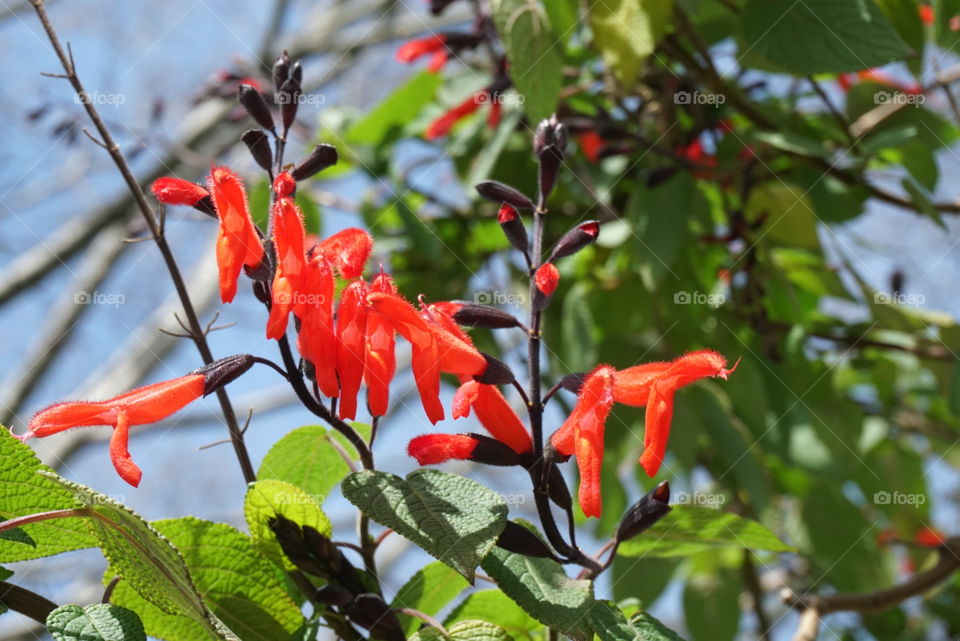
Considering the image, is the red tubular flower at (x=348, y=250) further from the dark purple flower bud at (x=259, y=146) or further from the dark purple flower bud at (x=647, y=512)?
the dark purple flower bud at (x=647, y=512)

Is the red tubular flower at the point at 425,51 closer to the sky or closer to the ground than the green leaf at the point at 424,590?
closer to the sky

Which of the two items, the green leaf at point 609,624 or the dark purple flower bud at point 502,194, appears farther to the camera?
the dark purple flower bud at point 502,194

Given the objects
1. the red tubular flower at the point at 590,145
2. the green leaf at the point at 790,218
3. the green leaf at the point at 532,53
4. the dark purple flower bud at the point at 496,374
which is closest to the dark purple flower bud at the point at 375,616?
the dark purple flower bud at the point at 496,374

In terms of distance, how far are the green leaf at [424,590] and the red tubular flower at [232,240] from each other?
1.07 feet

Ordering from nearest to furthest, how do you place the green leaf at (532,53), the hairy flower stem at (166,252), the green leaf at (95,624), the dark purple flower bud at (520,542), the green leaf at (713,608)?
the green leaf at (95,624) → the dark purple flower bud at (520,542) → the hairy flower stem at (166,252) → the green leaf at (532,53) → the green leaf at (713,608)

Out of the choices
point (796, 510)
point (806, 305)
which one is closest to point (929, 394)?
point (796, 510)

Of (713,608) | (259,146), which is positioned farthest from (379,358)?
(713,608)

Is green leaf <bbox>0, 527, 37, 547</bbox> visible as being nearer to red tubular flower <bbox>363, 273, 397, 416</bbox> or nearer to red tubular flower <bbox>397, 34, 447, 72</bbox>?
red tubular flower <bbox>363, 273, 397, 416</bbox>

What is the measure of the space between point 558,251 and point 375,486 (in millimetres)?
297

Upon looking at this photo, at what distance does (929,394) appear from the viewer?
9.55 ft

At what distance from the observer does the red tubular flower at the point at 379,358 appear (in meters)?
0.87

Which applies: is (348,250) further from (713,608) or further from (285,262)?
(713,608)

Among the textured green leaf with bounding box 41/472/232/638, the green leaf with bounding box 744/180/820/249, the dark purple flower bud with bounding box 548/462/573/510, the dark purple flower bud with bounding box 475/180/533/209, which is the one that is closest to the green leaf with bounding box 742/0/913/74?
the green leaf with bounding box 744/180/820/249

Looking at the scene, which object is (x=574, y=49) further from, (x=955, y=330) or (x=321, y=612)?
(x=321, y=612)
